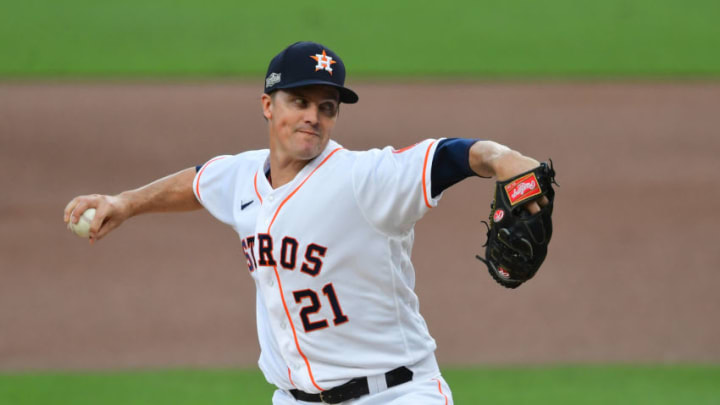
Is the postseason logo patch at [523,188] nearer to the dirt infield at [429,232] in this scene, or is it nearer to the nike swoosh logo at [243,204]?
the nike swoosh logo at [243,204]

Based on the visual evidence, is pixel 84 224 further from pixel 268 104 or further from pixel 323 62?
pixel 323 62

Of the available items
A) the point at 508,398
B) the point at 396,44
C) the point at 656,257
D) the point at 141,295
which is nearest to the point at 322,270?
the point at 508,398

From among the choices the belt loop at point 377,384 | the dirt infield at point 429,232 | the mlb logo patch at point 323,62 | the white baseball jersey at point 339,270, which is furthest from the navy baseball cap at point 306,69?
the dirt infield at point 429,232

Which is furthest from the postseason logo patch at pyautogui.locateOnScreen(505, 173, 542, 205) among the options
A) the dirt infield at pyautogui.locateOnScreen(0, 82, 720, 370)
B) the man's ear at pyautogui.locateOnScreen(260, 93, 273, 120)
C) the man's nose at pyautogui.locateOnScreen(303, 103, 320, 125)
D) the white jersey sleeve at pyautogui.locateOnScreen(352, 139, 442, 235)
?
the dirt infield at pyautogui.locateOnScreen(0, 82, 720, 370)

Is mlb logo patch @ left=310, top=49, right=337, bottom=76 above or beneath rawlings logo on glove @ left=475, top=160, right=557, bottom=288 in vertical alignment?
above

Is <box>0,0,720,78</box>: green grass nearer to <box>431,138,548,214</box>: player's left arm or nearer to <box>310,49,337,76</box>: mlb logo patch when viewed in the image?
<box>310,49,337,76</box>: mlb logo patch

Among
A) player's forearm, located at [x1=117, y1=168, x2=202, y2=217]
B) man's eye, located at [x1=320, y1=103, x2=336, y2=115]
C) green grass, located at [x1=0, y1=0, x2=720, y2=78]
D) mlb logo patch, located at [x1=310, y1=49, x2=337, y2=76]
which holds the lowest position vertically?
player's forearm, located at [x1=117, y1=168, x2=202, y2=217]

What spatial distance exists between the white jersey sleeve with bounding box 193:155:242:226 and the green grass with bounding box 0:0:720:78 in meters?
7.39

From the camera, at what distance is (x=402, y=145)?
9617mm

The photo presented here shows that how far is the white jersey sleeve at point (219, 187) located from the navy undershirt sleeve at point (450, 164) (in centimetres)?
102

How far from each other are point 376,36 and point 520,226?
367 inches

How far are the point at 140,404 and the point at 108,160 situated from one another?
13.2 feet

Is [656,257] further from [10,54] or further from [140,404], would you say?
[10,54]

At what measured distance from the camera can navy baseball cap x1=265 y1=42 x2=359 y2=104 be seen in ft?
10.4
